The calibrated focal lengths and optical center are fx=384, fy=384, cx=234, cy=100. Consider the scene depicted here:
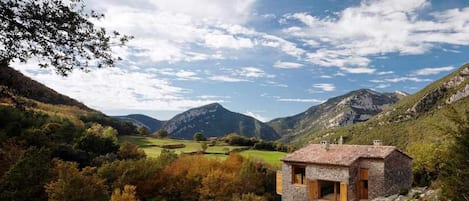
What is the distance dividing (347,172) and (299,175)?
176 inches

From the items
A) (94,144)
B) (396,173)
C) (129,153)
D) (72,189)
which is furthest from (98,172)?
(396,173)

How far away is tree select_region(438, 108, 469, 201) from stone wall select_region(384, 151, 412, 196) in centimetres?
1224

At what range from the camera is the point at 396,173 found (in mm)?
24375

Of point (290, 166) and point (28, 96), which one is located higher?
point (28, 96)

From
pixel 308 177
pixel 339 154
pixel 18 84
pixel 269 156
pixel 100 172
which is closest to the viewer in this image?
pixel 18 84

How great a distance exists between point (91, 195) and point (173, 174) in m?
13.4

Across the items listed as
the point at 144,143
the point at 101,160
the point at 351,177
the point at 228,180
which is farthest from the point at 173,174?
the point at 144,143

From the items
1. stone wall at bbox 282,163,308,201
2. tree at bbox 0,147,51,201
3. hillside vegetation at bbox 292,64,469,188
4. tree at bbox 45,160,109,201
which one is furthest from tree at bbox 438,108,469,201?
hillside vegetation at bbox 292,64,469,188

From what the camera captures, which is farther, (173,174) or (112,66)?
(173,174)

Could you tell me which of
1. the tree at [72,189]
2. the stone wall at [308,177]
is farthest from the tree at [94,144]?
the stone wall at [308,177]

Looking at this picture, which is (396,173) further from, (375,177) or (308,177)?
(308,177)

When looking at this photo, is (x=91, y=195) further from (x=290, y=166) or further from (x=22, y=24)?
(x=22, y=24)

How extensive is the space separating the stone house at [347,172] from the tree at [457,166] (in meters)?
12.0

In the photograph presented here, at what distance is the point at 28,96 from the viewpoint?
7.10m
